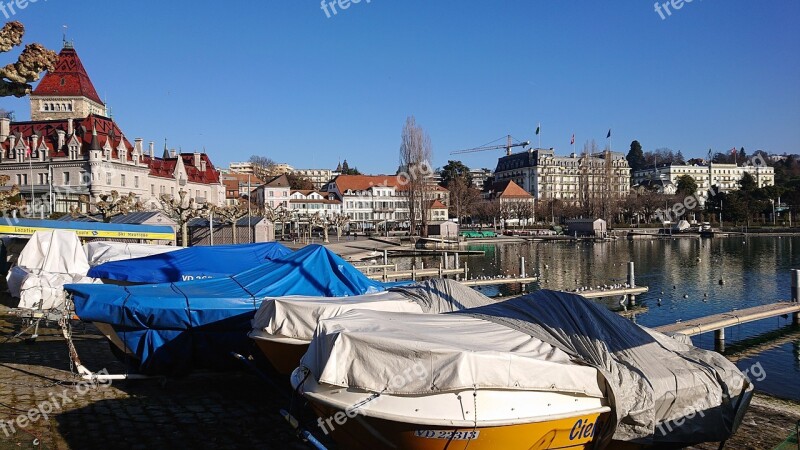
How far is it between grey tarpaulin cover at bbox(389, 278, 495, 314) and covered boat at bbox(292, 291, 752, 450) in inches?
88.9

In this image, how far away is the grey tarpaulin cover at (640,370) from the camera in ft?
23.0

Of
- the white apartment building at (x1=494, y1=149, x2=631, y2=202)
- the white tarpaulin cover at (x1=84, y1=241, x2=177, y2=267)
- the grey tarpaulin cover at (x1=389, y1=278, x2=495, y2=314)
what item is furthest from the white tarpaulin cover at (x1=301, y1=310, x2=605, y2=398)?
the white apartment building at (x1=494, y1=149, x2=631, y2=202)

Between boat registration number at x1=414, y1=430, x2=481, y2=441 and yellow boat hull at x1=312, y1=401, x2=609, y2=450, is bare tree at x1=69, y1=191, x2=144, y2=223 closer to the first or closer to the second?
yellow boat hull at x1=312, y1=401, x2=609, y2=450

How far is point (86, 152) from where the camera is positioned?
6169 cm

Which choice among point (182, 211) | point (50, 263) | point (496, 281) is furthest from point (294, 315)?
point (182, 211)

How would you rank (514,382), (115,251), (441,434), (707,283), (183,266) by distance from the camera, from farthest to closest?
(707,283), (115,251), (183,266), (514,382), (441,434)

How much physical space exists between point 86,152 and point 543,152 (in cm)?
12530

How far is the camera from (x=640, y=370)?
7.35 m

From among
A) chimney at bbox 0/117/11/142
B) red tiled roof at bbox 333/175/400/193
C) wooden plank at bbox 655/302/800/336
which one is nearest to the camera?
wooden plank at bbox 655/302/800/336

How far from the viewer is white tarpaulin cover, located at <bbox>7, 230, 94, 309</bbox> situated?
18.0 m

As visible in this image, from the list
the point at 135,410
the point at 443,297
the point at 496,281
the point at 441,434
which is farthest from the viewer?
the point at 496,281

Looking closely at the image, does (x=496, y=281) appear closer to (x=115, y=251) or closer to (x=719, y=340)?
(x=719, y=340)

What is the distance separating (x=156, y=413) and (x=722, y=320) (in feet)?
53.4

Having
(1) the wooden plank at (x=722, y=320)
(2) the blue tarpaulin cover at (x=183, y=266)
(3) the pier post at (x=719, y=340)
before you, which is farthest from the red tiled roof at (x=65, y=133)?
(3) the pier post at (x=719, y=340)
